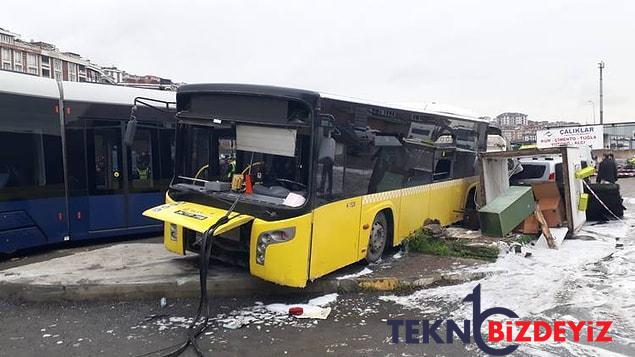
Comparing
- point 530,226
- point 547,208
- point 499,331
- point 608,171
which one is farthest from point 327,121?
point 608,171

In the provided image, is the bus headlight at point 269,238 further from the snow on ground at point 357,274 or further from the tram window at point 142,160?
the tram window at point 142,160

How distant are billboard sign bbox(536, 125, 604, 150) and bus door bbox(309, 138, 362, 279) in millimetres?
17178

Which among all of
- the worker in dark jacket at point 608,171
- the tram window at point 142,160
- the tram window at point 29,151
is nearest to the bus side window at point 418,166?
the tram window at point 142,160

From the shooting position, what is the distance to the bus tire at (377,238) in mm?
7996

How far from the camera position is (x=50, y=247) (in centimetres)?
926

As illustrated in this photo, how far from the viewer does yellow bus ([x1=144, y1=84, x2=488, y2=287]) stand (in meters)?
6.23

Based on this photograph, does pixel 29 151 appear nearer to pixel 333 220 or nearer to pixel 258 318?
pixel 258 318

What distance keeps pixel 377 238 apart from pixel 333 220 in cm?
162

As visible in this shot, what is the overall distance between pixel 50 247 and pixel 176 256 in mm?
2731

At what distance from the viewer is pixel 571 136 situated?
2270 cm

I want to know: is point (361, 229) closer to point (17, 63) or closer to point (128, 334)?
point (128, 334)

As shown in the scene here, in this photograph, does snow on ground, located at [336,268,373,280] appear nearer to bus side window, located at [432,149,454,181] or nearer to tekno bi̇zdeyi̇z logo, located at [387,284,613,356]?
tekno bi̇zdeyi̇z logo, located at [387,284,613,356]

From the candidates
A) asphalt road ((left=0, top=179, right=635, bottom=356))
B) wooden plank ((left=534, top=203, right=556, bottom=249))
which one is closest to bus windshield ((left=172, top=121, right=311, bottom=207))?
asphalt road ((left=0, top=179, right=635, bottom=356))

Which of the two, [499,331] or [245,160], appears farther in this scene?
[245,160]
